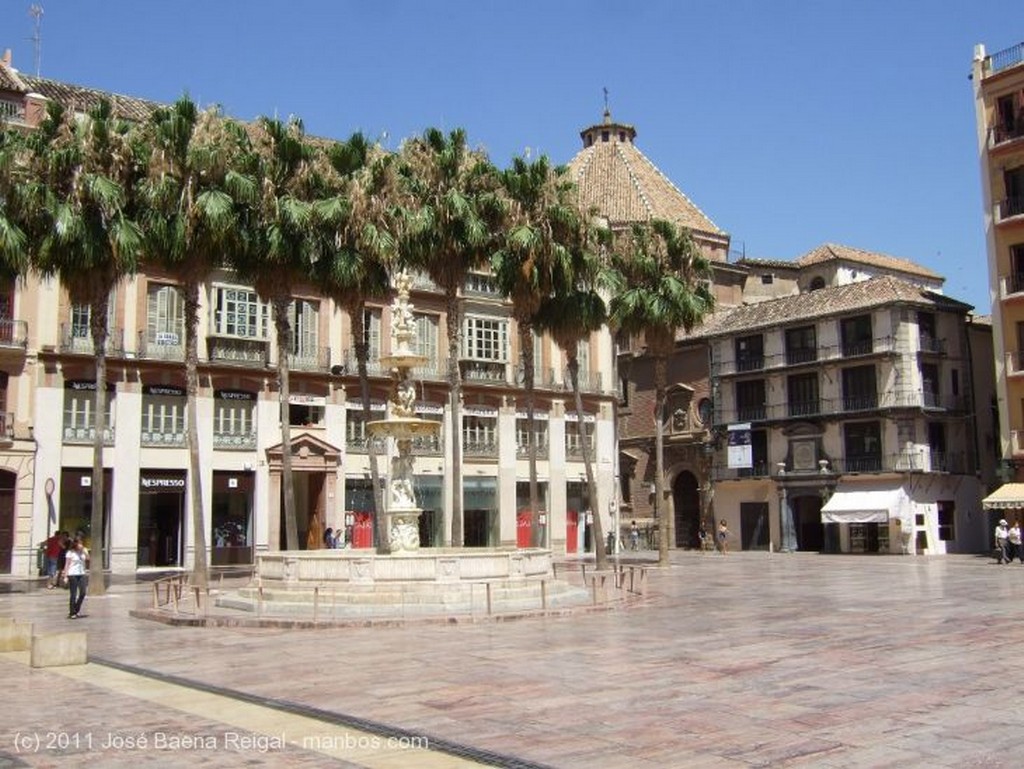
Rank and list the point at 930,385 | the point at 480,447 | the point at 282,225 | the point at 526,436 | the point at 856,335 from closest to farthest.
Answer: the point at 282,225 → the point at 480,447 → the point at 526,436 → the point at 930,385 → the point at 856,335

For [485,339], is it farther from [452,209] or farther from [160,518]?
[452,209]

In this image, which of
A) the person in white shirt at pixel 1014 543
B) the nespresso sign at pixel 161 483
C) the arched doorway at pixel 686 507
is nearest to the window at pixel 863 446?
the arched doorway at pixel 686 507

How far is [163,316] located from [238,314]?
10.3 feet

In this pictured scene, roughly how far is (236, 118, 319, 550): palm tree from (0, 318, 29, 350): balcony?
43.7 ft

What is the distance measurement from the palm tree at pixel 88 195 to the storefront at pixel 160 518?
14316mm

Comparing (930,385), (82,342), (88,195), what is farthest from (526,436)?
(88,195)

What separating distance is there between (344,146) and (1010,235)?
31.0 m

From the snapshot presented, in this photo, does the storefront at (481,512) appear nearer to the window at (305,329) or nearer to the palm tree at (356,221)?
the window at (305,329)

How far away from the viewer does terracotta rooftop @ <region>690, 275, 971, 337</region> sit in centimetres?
5459

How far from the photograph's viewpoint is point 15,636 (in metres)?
16.4

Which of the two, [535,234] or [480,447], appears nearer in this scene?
[535,234]

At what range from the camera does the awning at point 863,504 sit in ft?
173

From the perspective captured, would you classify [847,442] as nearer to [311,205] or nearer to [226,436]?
[226,436]

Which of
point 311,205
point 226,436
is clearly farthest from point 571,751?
point 226,436
